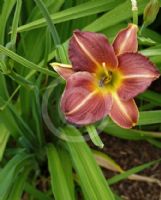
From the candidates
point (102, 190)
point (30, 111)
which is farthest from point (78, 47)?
point (30, 111)

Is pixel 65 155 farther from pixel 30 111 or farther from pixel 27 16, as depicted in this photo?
pixel 27 16

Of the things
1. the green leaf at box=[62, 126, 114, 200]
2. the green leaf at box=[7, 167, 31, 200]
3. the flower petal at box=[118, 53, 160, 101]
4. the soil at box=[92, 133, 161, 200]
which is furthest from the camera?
the soil at box=[92, 133, 161, 200]

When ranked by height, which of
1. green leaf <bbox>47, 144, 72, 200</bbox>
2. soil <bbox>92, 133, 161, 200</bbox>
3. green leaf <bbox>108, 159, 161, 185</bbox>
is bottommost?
soil <bbox>92, 133, 161, 200</bbox>

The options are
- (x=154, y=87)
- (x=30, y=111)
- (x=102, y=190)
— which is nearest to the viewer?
(x=102, y=190)

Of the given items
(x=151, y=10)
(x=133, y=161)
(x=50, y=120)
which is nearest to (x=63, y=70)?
(x=151, y=10)

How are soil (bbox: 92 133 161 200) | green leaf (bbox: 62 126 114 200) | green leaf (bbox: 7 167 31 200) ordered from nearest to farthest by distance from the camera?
1. green leaf (bbox: 62 126 114 200)
2. green leaf (bbox: 7 167 31 200)
3. soil (bbox: 92 133 161 200)

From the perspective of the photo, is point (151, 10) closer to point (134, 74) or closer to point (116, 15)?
point (134, 74)

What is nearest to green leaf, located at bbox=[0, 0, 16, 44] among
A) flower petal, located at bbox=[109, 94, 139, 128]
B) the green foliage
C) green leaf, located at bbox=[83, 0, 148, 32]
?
the green foliage

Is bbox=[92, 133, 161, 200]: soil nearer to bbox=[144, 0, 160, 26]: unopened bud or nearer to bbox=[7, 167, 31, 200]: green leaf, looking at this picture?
bbox=[7, 167, 31, 200]: green leaf

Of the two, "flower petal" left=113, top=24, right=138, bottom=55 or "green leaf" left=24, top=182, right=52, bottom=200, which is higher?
"flower petal" left=113, top=24, right=138, bottom=55
